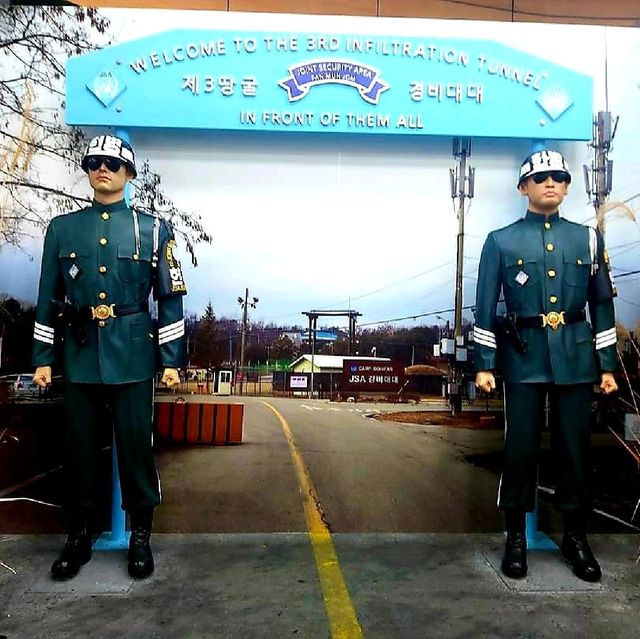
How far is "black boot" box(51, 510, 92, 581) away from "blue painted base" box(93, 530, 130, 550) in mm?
223

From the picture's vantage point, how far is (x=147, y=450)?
3715mm

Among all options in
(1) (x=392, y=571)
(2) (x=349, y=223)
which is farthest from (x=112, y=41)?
(1) (x=392, y=571)

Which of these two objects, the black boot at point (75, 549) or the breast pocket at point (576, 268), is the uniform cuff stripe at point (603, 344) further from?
the black boot at point (75, 549)

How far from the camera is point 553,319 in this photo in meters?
3.69

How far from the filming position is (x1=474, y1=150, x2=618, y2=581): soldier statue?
12.1 feet

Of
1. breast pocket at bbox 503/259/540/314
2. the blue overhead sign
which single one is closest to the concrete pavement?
breast pocket at bbox 503/259/540/314

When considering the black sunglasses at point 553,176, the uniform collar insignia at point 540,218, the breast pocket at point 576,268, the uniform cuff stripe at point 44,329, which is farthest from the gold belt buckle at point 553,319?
the uniform cuff stripe at point 44,329

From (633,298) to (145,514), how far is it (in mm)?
3576

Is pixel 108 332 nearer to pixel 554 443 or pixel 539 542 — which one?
pixel 554 443

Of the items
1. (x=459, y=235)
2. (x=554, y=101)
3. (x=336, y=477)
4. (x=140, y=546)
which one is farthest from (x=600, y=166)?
(x=140, y=546)

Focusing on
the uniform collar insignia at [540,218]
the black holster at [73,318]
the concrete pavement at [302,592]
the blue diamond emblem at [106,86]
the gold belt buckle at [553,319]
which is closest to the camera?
the concrete pavement at [302,592]

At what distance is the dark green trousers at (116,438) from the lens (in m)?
3.65

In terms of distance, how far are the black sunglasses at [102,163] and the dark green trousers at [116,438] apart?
126cm

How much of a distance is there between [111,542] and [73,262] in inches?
72.0
